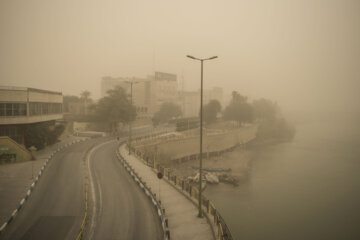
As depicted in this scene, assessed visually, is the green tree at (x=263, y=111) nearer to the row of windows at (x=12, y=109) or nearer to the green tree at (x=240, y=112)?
the green tree at (x=240, y=112)

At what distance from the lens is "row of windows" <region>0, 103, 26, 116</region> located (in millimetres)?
35072

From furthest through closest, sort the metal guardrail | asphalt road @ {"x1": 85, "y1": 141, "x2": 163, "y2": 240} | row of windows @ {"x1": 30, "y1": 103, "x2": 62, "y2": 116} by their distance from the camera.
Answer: row of windows @ {"x1": 30, "y1": 103, "x2": 62, "y2": 116} < asphalt road @ {"x1": 85, "y1": 141, "x2": 163, "y2": 240} < the metal guardrail

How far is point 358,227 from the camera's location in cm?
2869

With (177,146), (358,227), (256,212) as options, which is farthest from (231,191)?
(177,146)

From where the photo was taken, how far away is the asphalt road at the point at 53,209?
51.4ft

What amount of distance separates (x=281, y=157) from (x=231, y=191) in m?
32.4

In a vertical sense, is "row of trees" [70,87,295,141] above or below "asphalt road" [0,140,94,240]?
above

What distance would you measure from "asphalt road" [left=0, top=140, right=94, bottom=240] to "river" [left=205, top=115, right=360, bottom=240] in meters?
15.6

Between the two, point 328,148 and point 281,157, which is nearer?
point 281,157

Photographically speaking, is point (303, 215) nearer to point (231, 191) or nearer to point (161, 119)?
point (231, 191)

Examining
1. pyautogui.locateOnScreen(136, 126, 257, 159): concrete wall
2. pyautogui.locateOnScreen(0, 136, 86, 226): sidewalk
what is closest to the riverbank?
pyautogui.locateOnScreen(136, 126, 257, 159): concrete wall

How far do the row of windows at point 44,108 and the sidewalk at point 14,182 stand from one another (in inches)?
307

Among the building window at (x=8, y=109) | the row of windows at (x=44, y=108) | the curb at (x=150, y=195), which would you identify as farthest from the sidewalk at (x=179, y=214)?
the row of windows at (x=44, y=108)

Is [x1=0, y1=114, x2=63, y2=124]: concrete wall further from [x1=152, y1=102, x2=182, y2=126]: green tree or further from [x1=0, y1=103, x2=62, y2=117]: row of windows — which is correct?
[x1=152, y1=102, x2=182, y2=126]: green tree
